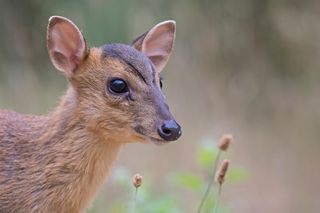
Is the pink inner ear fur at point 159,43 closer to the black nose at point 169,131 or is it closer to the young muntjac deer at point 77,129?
the young muntjac deer at point 77,129

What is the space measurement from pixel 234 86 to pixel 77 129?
5475 mm

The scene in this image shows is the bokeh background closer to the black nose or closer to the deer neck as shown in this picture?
the deer neck

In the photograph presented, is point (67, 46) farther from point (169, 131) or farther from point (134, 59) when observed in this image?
point (169, 131)

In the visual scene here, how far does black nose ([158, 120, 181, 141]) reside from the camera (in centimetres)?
532

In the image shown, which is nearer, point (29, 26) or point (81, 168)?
point (81, 168)

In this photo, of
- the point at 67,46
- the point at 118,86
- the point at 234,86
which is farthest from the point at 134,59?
the point at 234,86

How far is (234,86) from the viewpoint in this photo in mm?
11156

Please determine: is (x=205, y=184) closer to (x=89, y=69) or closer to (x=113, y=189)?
(x=89, y=69)

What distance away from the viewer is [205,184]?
6.88 m

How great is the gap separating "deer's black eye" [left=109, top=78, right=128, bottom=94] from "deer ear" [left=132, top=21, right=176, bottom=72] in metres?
0.53

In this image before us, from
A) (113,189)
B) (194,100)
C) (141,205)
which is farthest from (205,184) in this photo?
(194,100)

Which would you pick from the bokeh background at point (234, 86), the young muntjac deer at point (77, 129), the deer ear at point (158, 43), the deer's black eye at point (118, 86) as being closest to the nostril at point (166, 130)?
the young muntjac deer at point (77, 129)

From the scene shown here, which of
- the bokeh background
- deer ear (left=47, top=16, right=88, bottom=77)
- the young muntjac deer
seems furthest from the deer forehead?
the bokeh background

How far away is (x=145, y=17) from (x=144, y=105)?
469 centimetres
